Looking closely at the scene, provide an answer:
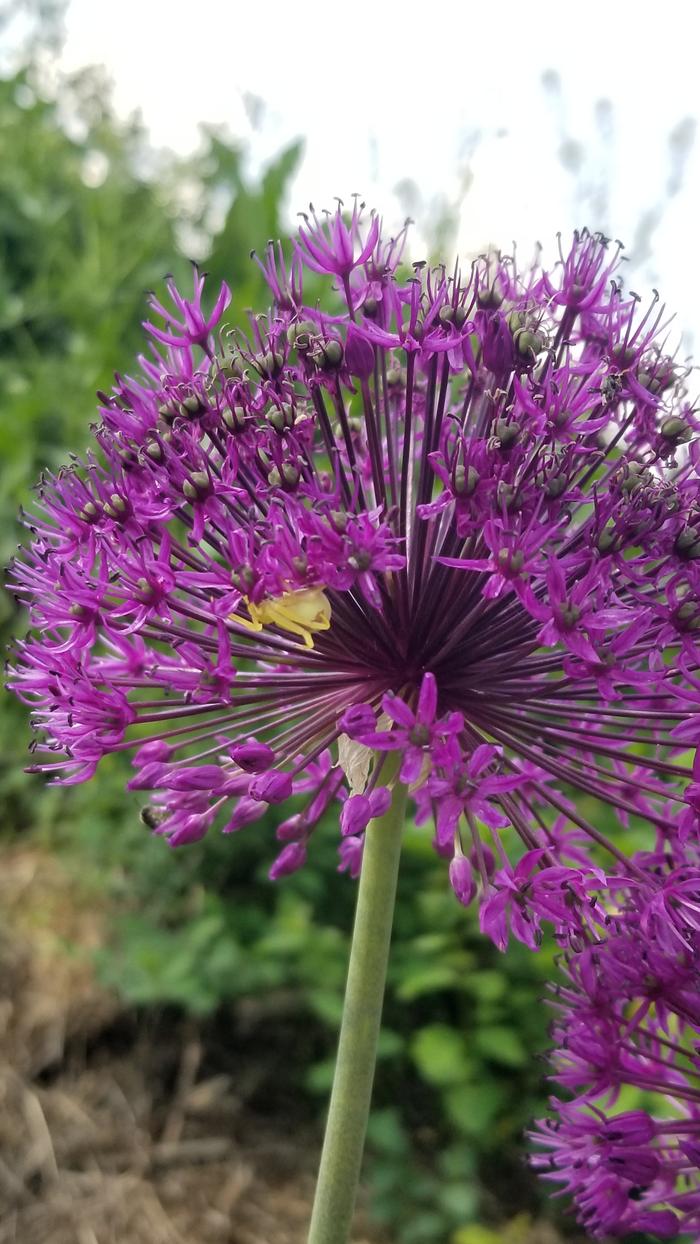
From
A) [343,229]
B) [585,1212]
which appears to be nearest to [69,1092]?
[585,1212]

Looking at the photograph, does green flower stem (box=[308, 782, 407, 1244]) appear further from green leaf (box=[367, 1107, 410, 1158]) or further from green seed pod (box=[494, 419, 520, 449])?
green leaf (box=[367, 1107, 410, 1158])

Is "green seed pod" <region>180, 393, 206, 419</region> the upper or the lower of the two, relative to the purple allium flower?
upper

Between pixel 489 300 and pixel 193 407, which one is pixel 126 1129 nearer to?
pixel 193 407

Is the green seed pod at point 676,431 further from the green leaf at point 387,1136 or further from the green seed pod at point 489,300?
the green leaf at point 387,1136

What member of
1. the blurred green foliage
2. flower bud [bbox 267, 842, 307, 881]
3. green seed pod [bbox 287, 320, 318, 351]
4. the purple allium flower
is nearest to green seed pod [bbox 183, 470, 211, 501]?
green seed pod [bbox 287, 320, 318, 351]

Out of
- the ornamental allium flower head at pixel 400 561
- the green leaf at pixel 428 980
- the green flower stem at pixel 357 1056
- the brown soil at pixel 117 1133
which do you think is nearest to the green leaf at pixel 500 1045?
the green leaf at pixel 428 980

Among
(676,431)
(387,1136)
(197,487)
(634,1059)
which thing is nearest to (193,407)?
(197,487)

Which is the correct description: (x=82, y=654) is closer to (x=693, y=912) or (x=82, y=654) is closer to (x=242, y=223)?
(x=693, y=912)
